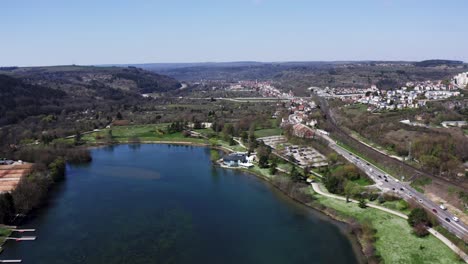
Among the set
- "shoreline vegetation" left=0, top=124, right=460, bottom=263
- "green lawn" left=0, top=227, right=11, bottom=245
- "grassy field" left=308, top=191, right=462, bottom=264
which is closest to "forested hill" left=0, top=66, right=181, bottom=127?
"green lawn" left=0, top=227, right=11, bottom=245

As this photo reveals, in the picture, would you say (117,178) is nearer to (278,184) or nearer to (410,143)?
(278,184)

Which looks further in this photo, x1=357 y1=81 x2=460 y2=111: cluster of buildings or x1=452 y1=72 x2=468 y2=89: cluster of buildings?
x1=452 y1=72 x2=468 y2=89: cluster of buildings

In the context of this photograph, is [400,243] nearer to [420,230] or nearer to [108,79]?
[420,230]

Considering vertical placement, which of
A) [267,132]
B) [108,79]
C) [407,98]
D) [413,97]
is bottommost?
[267,132]

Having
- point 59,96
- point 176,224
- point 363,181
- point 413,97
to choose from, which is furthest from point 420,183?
point 59,96

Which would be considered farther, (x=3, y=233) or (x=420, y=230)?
(x=3, y=233)

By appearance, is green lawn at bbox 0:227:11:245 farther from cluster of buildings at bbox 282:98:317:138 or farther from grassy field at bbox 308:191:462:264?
cluster of buildings at bbox 282:98:317:138
